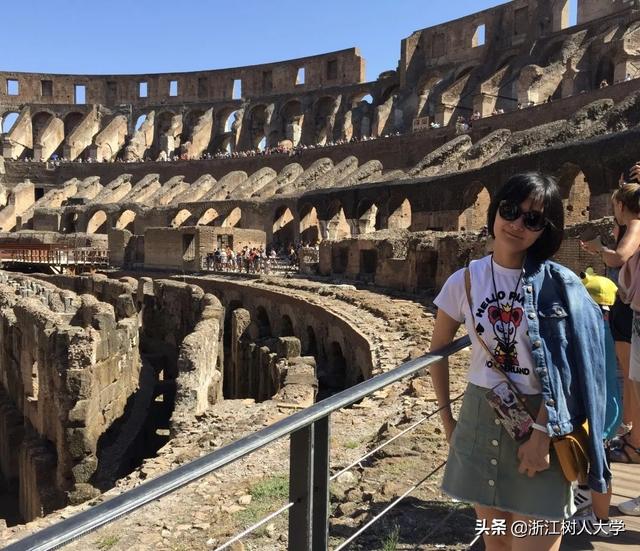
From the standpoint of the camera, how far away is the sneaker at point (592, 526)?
2.81m

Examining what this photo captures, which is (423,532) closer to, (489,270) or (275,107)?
(489,270)

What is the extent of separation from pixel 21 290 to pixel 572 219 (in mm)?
15037

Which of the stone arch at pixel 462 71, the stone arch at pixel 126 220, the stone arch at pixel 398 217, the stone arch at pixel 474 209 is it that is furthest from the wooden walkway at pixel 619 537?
the stone arch at pixel 462 71

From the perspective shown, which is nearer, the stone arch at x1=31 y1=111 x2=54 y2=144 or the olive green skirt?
the olive green skirt

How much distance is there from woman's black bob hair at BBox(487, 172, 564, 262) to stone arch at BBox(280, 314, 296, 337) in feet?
48.0

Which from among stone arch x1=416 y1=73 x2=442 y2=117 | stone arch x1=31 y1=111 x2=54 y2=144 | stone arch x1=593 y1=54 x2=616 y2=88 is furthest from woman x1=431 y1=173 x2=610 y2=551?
stone arch x1=31 y1=111 x2=54 y2=144

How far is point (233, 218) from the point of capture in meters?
32.3

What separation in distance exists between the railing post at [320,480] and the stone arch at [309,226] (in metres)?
26.9

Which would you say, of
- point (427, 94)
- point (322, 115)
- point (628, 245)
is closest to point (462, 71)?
point (427, 94)

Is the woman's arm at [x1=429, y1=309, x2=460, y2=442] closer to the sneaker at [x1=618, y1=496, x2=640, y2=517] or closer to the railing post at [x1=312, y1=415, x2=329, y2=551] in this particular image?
the railing post at [x1=312, y1=415, x2=329, y2=551]

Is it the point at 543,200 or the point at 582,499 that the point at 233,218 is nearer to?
the point at 582,499

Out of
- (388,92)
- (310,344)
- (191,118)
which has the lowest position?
(310,344)

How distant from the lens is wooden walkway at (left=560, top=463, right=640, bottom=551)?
2752mm

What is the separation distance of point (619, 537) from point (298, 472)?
185 cm
